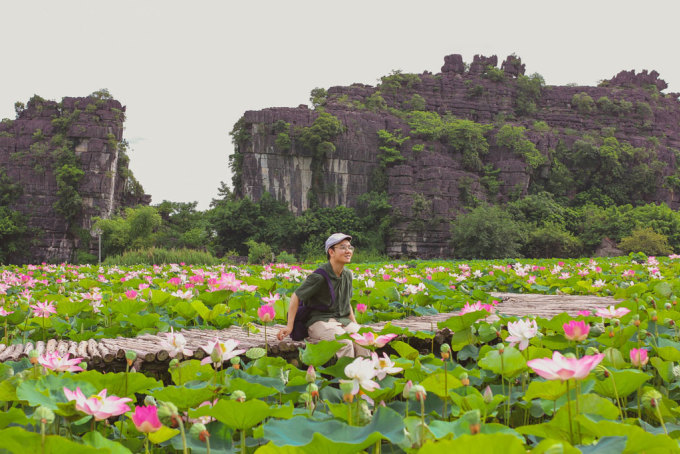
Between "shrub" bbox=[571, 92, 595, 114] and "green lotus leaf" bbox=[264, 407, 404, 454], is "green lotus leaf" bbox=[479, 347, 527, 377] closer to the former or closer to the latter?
"green lotus leaf" bbox=[264, 407, 404, 454]

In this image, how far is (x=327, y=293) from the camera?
3.18m

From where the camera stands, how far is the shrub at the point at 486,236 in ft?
89.7

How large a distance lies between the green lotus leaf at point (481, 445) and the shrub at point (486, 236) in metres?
27.4

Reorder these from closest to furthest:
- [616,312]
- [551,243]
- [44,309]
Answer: [616,312]
[44,309]
[551,243]

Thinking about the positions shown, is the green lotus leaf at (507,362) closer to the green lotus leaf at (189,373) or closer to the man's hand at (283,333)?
the green lotus leaf at (189,373)

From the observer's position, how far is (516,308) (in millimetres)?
4062

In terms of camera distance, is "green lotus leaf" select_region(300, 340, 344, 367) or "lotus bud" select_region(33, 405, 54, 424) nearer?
"lotus bud" select_region(33, 405, 54, 424)

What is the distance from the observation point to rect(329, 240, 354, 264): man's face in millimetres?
3135

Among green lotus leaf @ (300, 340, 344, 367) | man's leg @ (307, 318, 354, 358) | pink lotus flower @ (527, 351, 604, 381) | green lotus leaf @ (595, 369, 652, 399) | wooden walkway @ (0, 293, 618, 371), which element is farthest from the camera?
man's leg @ (307, 318, 354, 358)

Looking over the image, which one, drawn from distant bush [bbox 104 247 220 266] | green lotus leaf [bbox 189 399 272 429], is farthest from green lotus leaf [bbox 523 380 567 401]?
distant bush [bbox 104 247 220 266]

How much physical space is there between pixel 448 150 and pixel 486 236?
10.9 meters

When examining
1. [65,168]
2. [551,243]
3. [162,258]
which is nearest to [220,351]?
[162,258]

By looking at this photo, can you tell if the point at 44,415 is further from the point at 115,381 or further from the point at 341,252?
the point at 341,252

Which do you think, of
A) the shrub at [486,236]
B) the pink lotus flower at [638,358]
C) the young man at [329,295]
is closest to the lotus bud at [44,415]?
the pink lotus flower at [638,358]
